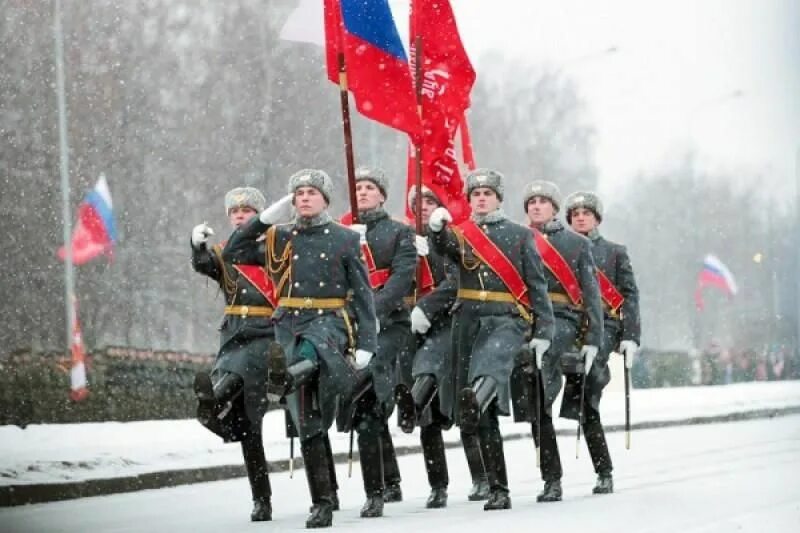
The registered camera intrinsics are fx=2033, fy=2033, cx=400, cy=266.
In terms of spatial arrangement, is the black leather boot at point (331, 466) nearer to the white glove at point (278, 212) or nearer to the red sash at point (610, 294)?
the white glove at point (278, 212)

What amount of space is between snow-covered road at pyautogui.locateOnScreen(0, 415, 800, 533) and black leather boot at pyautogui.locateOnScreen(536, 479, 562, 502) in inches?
3.1

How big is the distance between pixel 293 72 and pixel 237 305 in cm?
2821

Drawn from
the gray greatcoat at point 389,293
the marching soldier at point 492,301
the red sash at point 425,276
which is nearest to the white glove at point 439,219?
the marching soldier at point 492,301

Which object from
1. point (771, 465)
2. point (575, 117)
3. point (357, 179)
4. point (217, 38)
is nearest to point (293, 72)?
point (217, 38)

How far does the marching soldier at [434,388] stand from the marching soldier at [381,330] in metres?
0.15

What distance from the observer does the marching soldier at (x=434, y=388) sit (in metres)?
13.2

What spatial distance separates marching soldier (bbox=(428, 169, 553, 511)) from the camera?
1253 centimetres

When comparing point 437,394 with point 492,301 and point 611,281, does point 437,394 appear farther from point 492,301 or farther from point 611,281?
point 611,281

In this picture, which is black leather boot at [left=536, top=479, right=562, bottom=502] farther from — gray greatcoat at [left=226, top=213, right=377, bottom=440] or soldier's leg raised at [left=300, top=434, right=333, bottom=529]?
soldier's leg raised at [left=300, top=434, right=333, bottom=529]

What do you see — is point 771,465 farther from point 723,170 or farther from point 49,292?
point 723,170

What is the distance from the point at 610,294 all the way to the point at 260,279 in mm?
3313

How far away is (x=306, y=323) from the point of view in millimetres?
11578

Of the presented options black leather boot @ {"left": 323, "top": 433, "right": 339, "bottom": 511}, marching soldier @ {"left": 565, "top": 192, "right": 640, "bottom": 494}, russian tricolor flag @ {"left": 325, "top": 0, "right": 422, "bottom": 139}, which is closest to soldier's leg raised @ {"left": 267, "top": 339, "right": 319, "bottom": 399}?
black leather boot @ {"left": 323, "top": 433, "right": 339, "bottom": 511}

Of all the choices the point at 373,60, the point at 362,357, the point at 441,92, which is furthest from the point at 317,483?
the point at 441,92
